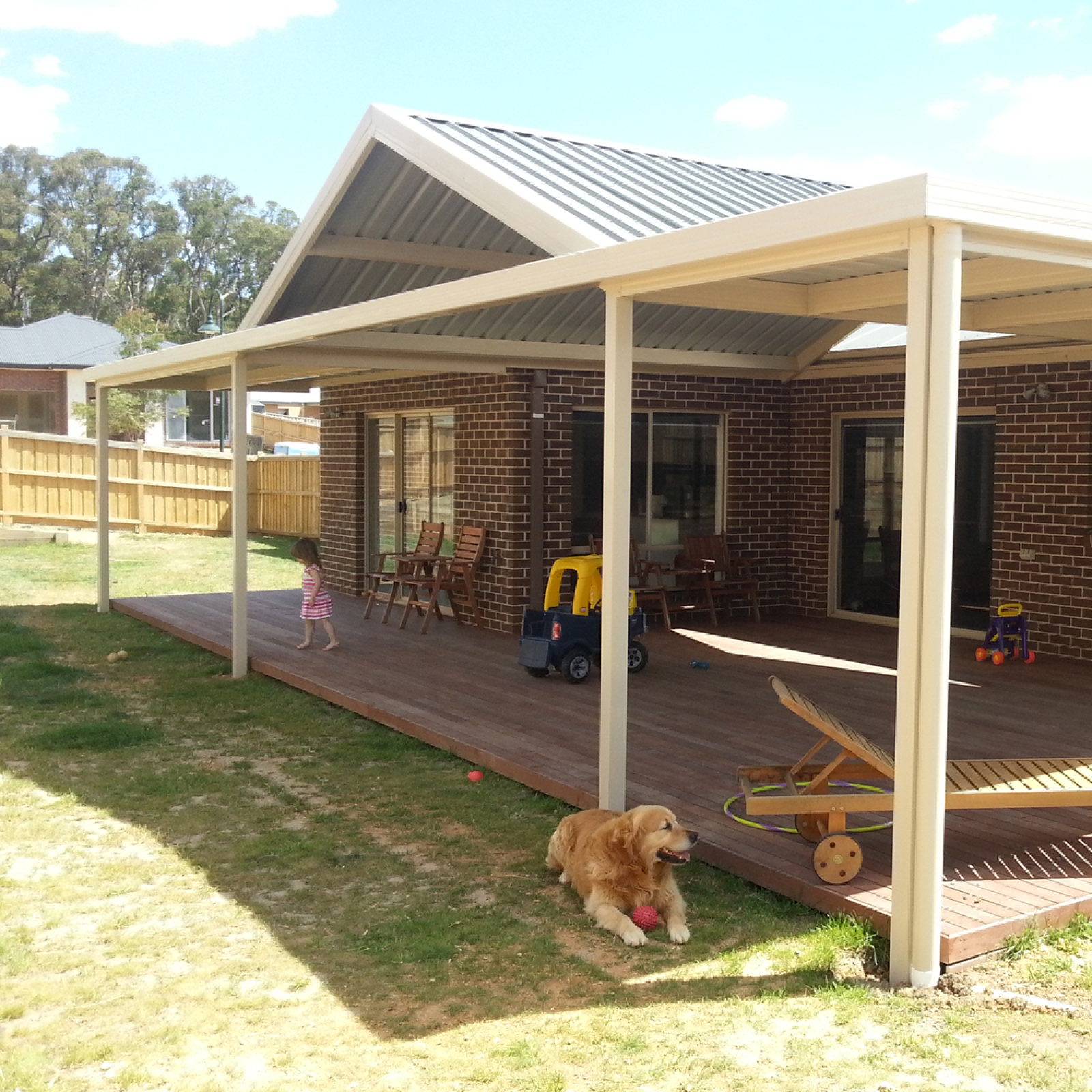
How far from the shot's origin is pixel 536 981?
4.23 meters

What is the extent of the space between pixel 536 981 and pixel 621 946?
16.6 inches

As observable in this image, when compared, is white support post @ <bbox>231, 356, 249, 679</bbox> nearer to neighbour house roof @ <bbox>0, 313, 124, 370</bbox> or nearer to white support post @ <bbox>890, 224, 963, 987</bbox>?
white support post @ <bbox>890, 224, 963, 987</bbox>

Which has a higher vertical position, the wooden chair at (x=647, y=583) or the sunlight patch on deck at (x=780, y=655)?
the wooden chair at (x=647, y=583)

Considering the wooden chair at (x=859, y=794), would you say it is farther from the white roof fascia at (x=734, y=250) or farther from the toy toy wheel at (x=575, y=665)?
the toy toy wheel at (x=575, y=665)

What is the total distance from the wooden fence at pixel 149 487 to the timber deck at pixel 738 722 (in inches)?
397

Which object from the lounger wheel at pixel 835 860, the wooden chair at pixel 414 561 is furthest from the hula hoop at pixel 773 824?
the wooden chair at pixel 414 561

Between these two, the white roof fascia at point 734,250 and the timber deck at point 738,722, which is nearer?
the white roof fascia at point 734,250

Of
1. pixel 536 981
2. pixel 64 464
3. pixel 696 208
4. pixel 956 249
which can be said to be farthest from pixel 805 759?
pixel 64 464

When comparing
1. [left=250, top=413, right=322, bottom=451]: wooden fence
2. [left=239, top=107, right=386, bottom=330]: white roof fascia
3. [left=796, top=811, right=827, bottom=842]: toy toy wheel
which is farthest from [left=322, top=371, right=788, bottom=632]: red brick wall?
[left=250, top=413, right=322, bottom=451]: wooden fence

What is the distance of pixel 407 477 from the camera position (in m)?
12.6

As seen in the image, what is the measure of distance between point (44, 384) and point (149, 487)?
12497mm

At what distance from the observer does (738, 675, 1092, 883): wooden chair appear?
4723mm

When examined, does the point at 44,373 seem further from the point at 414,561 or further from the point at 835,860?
the point at 835,860

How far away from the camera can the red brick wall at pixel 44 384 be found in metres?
32.4
